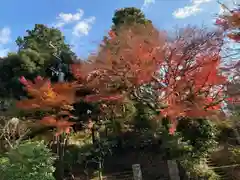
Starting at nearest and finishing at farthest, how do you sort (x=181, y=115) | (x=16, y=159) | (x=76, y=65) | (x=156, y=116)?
(x=16, y=159)
(x=181, y=115)
(x=156, y=116)
(x=76, y=65)

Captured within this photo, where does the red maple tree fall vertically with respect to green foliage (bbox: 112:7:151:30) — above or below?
below

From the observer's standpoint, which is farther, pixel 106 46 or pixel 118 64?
pixel 106 46

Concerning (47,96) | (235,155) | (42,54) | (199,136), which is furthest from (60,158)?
(235,155)

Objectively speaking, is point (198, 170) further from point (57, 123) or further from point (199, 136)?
point (57, 123)

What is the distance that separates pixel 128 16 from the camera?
63.1 ft

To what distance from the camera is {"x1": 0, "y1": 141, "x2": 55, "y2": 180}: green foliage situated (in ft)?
29.3

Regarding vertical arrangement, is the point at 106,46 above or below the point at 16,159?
above

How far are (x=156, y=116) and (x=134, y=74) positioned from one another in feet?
7.51

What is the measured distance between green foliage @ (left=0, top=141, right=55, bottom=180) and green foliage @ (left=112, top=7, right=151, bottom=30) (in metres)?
11.3

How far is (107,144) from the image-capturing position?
14.6 meters

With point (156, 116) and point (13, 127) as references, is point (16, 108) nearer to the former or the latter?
point (13, 127)

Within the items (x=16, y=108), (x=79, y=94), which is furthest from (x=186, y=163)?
(x=16, y=108)

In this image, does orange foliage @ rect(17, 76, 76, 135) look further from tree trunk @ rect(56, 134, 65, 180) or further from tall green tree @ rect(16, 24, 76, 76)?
tall green tree @ rect(16, 24, 76, 76)

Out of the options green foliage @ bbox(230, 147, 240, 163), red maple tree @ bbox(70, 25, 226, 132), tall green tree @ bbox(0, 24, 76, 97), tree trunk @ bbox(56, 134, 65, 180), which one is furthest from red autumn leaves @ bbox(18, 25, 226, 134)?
tall green tree @ bbox(0, 24, 76, 97)
